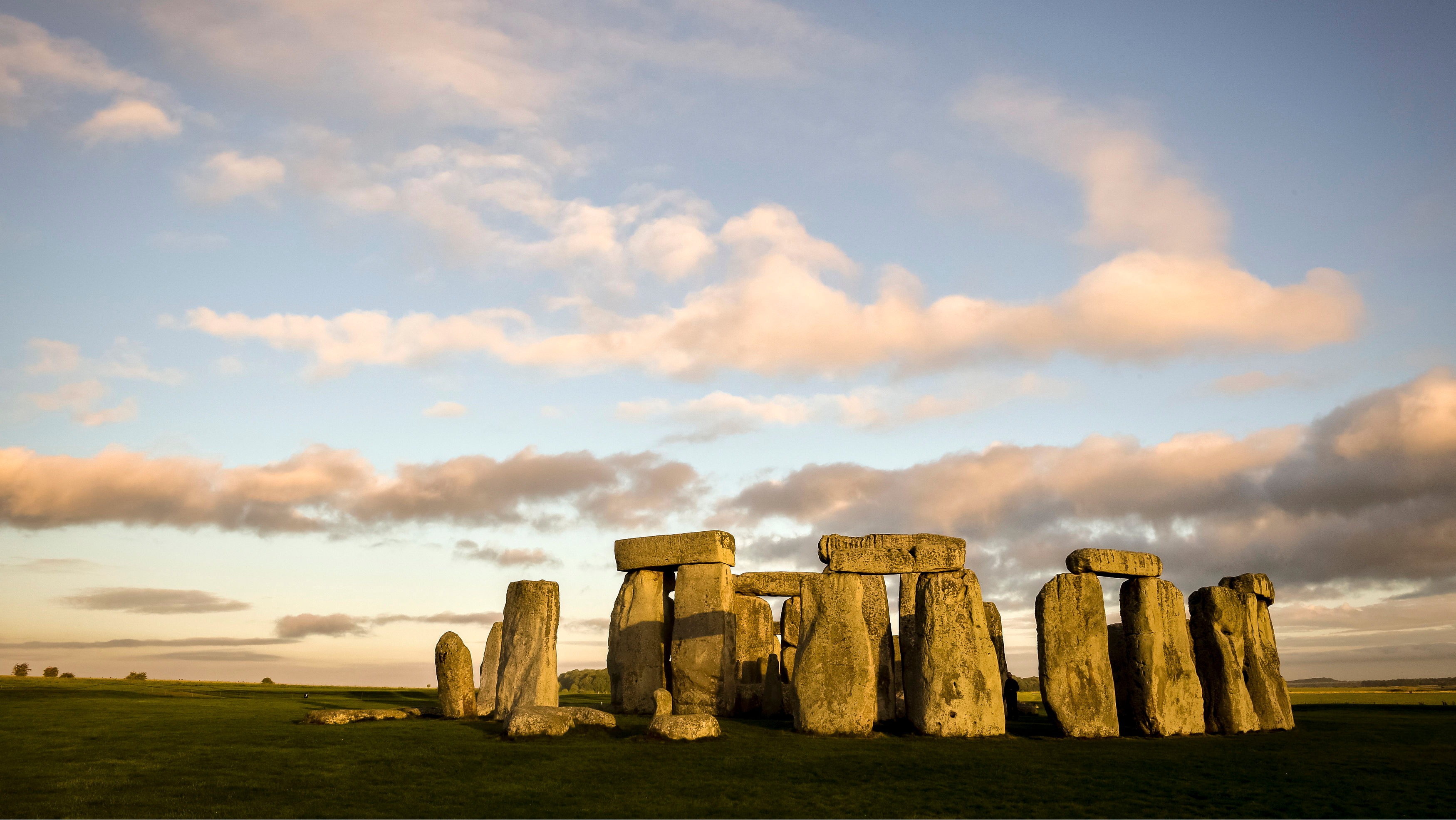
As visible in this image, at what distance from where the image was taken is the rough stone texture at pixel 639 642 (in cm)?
1995

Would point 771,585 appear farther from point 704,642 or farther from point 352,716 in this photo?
point 352,716

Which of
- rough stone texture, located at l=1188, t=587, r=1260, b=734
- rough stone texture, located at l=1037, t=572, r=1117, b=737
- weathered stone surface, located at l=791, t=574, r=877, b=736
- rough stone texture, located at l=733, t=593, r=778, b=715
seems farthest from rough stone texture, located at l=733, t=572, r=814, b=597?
rough stone texture, located at l=1188, t=587, r=1260, b=734

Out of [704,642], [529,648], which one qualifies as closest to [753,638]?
[704,642]

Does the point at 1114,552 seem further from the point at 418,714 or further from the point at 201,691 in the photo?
the point at 201,691

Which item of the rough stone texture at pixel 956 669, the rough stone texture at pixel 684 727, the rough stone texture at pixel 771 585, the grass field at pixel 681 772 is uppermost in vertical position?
the rough stone texture at pixel 771 585

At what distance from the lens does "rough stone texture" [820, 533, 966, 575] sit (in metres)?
15.9

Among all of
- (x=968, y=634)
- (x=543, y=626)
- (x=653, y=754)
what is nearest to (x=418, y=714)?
(x=543, y=626)

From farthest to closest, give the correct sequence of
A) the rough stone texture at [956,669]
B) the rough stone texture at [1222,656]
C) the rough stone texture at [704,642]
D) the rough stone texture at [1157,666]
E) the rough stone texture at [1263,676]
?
the rough stone texture at [704,642], the rough stone texture at [1263,676], the rough stone texture at [1222,656], the rough stone texture at [1157,666], the rough stone texture at [956,669]

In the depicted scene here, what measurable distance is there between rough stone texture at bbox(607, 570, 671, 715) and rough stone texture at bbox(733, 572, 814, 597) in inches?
72.2

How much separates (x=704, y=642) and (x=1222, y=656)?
943 cm

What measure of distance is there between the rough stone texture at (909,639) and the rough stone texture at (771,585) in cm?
455

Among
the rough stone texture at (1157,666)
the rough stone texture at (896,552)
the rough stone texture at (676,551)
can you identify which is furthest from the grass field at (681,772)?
→ the rough stone texture at (676,551)

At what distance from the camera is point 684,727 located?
13539 millimetres

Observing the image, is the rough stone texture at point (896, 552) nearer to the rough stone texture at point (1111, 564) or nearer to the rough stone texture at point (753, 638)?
the rough stone texture at point (1111, 564)
